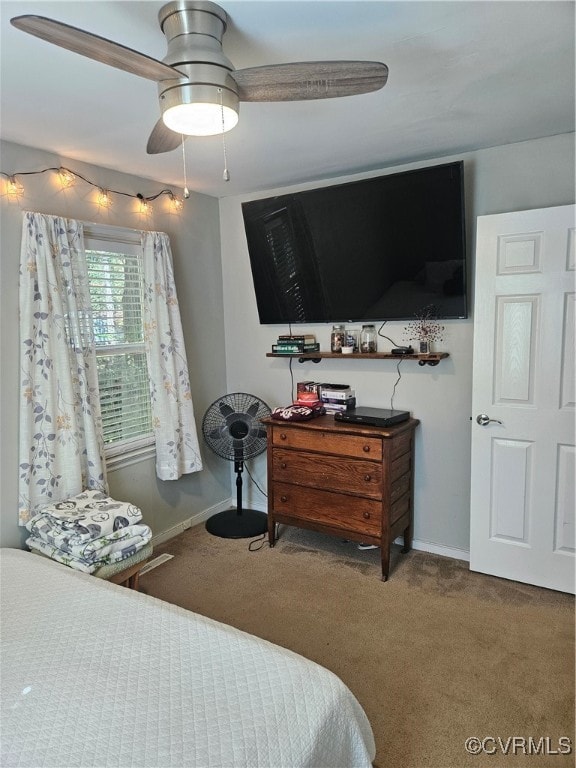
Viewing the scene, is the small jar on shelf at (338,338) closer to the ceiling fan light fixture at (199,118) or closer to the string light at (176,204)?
the string light at (176,204)

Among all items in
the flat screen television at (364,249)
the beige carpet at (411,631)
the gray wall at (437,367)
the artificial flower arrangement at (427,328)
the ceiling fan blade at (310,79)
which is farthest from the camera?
the artificial flower arrangement at (427,328)

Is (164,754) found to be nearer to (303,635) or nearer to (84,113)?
(303,635)

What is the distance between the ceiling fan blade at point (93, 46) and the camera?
1138 millimetres

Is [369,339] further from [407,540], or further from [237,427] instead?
[407,540]

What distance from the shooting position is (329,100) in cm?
221

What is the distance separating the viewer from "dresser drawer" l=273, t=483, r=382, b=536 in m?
3.04

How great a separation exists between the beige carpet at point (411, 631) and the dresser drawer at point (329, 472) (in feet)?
1.75

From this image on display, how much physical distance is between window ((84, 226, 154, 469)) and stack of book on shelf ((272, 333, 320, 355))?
3.12 feet

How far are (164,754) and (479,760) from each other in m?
1.22

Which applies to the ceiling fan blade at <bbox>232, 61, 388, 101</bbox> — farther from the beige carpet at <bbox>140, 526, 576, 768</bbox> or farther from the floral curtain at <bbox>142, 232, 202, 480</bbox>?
the beige carpet at <bbox>140, 526, 576, 768</bbox>

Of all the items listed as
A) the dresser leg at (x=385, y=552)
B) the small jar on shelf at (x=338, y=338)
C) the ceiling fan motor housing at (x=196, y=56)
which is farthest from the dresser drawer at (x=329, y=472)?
the ceiling fan motor housing at (x=196, y=56)

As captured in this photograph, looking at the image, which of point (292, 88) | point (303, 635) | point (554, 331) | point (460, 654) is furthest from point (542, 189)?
point (303, 635)

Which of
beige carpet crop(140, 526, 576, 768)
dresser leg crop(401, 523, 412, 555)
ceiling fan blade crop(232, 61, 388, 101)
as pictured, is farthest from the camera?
dresser leg crop(401, 523, 412, 555)

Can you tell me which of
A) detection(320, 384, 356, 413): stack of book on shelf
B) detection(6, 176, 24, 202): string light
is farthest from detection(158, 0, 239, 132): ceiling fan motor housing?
detection(320, 384, 356, 413): stack of book on shelf
